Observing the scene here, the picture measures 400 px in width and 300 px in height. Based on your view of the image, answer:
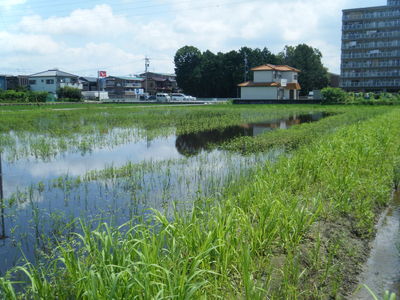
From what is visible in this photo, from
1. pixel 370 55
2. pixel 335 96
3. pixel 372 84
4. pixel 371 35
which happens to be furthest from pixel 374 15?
pixel 335 96

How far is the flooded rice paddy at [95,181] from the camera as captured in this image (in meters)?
5.15

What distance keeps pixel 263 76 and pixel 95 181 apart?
46.7 metres

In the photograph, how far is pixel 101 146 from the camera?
1264 cm

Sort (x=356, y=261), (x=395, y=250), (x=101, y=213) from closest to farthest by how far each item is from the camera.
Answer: (x=356, y=261), (x=395, y=250), (x=101, y=213)

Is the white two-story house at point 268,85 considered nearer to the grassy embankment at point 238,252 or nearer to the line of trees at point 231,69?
the line of trees at point 231,69

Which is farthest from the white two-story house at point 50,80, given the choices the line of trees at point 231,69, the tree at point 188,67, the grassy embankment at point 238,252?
the grassy embankment at point 238,252

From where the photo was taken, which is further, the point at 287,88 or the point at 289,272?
the point at 287,88

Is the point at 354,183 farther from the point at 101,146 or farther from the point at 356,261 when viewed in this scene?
the point at 101,146

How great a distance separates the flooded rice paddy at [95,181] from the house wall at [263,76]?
131 feet

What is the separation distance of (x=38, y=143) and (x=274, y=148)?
7784mm

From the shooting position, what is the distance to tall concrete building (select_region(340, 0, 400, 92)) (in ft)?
191

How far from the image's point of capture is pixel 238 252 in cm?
363

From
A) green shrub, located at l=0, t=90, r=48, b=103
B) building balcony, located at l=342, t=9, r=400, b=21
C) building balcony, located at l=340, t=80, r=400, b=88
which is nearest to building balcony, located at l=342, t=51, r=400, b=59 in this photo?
building balcony, located at l=340, t=80, r=400, b=88

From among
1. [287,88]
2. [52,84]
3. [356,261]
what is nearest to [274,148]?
[356,261]
